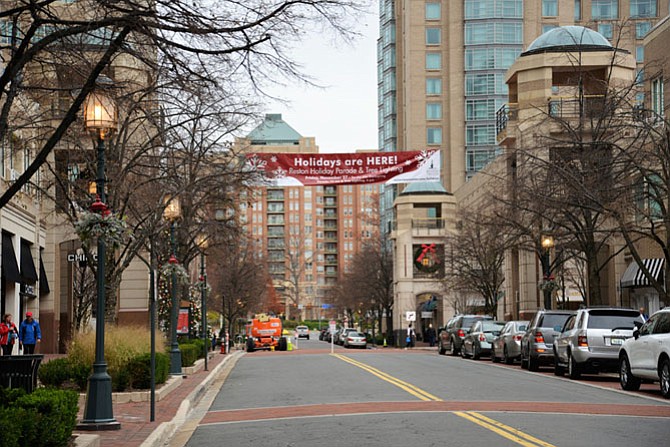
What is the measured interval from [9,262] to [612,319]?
21.6 meters

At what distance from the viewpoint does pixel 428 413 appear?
645 inches

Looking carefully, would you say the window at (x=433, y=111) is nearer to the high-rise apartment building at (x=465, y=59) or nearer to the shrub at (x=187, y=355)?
the high-rise apartment building at (x=465, y=59)

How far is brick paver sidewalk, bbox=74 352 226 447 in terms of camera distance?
44.2 feet

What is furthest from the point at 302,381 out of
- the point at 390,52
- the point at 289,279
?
the point at 289,279

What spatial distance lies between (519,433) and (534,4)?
299 ft

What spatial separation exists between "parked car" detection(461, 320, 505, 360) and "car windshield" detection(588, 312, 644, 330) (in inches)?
551

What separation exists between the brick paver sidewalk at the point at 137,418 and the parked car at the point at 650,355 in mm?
9104

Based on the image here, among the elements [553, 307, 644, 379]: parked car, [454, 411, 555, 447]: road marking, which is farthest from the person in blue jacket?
[454, 411, 555, 447]: road marking

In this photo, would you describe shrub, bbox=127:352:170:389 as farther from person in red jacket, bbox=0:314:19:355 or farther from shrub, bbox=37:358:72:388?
person in red jacket, bbox=0:314:19:355

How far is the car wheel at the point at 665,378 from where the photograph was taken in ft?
64.0

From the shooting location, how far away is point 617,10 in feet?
324

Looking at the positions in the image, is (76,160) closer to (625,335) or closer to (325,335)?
(625,335)

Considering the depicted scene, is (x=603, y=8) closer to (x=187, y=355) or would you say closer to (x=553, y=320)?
(x=553, y=320)

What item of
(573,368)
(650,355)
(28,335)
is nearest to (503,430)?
(650,355)
